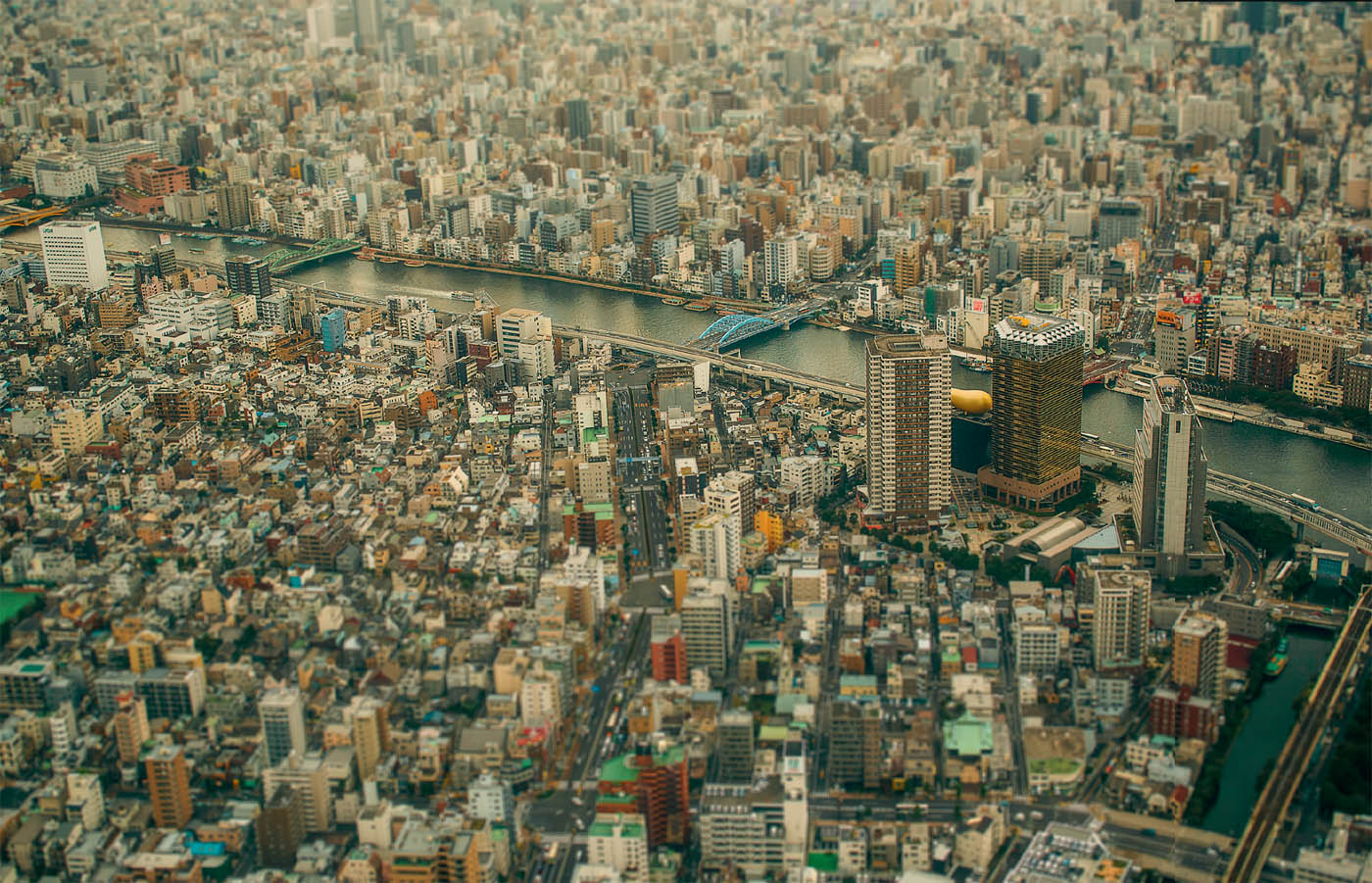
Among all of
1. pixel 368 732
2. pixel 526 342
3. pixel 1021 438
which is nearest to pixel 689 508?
pixel 1021 438

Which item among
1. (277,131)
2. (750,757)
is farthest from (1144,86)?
(750,757)

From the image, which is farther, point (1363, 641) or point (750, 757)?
point (1363, 641)

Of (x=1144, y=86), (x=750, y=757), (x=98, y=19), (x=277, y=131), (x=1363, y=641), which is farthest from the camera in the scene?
(x=98, y=19)

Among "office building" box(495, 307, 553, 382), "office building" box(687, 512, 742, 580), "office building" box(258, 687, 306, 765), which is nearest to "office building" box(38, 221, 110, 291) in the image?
"office building" box(495, 307, 553, 382)

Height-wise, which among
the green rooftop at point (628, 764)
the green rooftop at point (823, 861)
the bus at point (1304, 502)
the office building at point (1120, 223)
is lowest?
the bus at point (1304, 502)

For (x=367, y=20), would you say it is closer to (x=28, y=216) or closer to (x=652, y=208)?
(x=28, y=216)

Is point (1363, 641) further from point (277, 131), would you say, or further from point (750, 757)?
point (277, 131)

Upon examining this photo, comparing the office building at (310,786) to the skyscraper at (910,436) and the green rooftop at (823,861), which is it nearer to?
the green rooftop at (823,861)

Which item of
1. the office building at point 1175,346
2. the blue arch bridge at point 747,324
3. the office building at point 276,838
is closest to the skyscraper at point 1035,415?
the office building at point 1175,346
